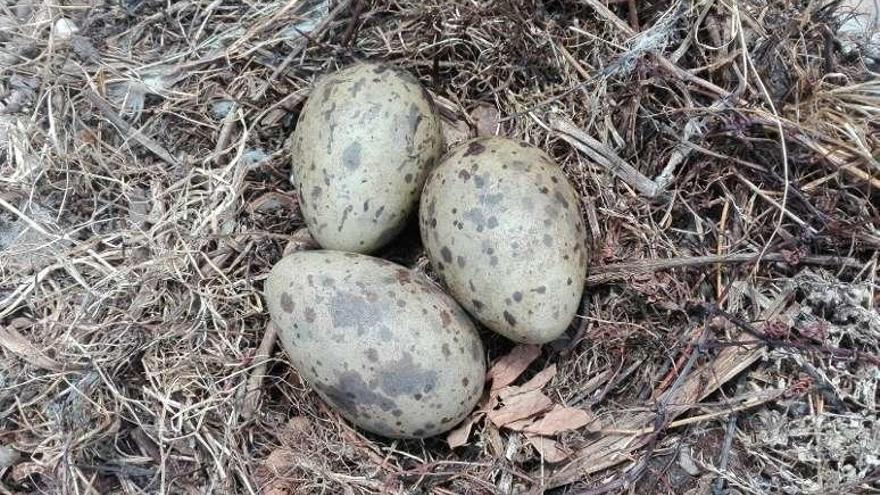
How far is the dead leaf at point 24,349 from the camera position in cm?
190

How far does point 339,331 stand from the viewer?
5.62 ft

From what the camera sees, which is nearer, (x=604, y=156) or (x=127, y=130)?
(x=604, y=156)

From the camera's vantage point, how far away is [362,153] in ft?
5.89

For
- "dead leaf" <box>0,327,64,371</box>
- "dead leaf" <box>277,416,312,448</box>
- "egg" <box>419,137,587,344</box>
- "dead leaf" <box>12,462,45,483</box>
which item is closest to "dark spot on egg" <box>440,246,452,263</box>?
"egg" <box>419,137,587,344</box>

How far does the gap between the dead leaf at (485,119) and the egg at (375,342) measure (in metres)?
0.54

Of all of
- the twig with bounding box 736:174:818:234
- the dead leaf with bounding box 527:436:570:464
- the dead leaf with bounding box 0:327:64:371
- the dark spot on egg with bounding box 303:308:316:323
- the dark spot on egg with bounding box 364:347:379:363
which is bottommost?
the dead leaf with bounding box 0:327:64:371

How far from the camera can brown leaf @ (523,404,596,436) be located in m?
1.84

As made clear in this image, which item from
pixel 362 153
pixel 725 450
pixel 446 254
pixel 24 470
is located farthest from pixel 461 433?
pixel 24 470

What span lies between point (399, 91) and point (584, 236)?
0.58 meters

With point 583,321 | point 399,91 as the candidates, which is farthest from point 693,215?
point 399,91

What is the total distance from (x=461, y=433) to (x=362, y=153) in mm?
748

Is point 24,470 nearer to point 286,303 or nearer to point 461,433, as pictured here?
point 286,303

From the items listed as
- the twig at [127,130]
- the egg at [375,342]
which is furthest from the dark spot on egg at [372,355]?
the twig at [127,130]

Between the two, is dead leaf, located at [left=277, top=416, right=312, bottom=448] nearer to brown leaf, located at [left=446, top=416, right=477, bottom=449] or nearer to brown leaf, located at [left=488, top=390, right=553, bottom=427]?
brown leaf, located at [left=446, top=416, right=477, bottom=449]
